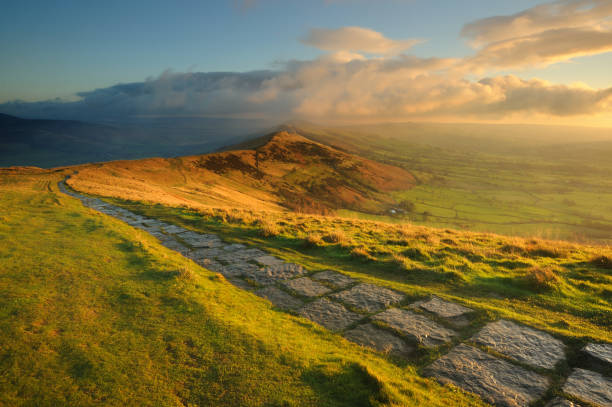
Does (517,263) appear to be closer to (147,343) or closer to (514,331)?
(514,331)

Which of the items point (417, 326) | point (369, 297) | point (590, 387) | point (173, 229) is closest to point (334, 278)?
point (369, 297)

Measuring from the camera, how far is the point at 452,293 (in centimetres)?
844

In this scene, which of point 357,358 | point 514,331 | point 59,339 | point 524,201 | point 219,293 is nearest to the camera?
point 59,339

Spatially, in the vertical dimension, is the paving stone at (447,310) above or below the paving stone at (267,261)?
above

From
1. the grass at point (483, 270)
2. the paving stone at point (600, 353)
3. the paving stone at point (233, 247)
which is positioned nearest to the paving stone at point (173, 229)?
the grass at point (483, 270)

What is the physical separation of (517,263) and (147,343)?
12.3 meters

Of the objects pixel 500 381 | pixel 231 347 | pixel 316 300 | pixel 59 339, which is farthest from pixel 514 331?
pixel 59 339

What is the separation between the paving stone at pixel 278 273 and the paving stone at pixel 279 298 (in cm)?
62

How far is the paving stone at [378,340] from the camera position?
548 cm

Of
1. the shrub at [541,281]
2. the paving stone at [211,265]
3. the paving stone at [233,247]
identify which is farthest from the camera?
the paving stone at [233,247]

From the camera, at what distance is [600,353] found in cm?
533

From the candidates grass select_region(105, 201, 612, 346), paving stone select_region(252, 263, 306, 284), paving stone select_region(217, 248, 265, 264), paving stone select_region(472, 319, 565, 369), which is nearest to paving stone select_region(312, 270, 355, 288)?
grass select_region(105, 201, 612, 346)

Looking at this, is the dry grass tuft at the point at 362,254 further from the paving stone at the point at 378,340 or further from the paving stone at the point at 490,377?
the paving stone at the point at 490,377

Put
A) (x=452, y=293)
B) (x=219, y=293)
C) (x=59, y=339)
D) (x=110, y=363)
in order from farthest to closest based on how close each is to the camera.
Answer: (x=452, y=293)
(x=219, y=293)
(x=59, y=339)
(x=110, y=363)
